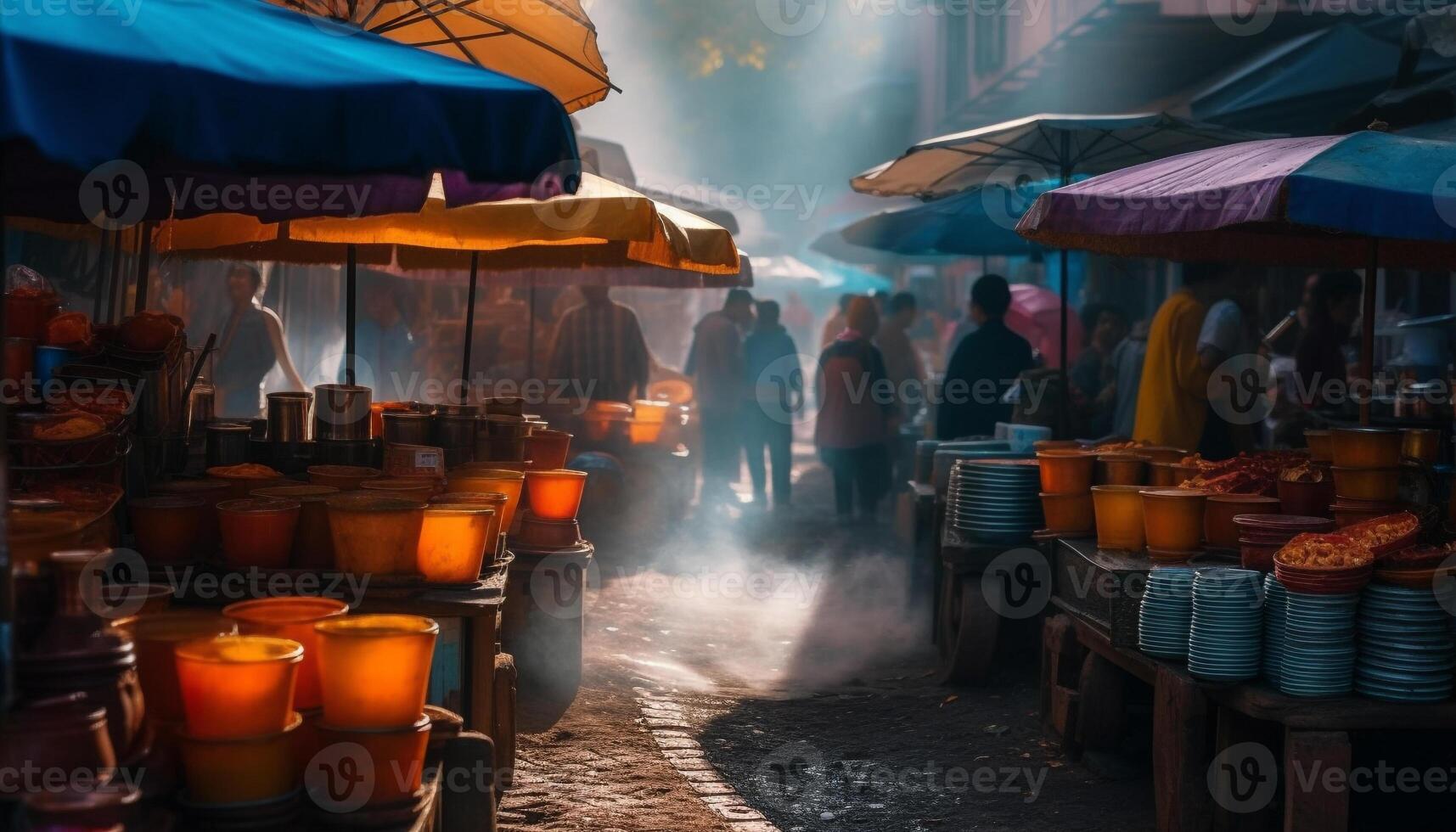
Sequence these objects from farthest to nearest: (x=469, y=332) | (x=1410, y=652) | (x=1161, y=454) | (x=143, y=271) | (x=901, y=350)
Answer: (x=901, y=350)
(x=469, y=332)
(x=1161, y=454)
(x=143, y=271)
(x=1410, y=652)

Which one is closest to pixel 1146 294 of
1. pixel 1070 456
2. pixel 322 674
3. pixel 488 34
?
pixel 1070 456

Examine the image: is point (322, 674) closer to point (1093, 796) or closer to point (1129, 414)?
point (1093, 796)

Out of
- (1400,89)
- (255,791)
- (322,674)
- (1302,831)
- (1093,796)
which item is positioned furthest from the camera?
(1400,89)

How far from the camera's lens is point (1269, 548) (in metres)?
4.86

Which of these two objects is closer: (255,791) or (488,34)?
(255,791)

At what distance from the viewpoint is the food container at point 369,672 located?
10.6 ft

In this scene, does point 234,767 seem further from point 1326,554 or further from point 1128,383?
point 1128,383

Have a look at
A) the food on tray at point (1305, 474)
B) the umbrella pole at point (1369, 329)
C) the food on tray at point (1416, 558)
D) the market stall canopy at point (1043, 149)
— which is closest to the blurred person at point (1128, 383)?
the market stall canopy at point (1043, 149)

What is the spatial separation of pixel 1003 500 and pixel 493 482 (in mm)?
2886

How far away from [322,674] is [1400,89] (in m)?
7.70

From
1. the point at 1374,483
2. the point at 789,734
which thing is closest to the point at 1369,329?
the point at 1374,483

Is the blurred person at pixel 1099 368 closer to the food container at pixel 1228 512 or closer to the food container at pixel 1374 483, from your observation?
the food container at pixel 1228 512

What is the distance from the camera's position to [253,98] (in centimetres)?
302

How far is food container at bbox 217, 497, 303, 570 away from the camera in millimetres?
4395
